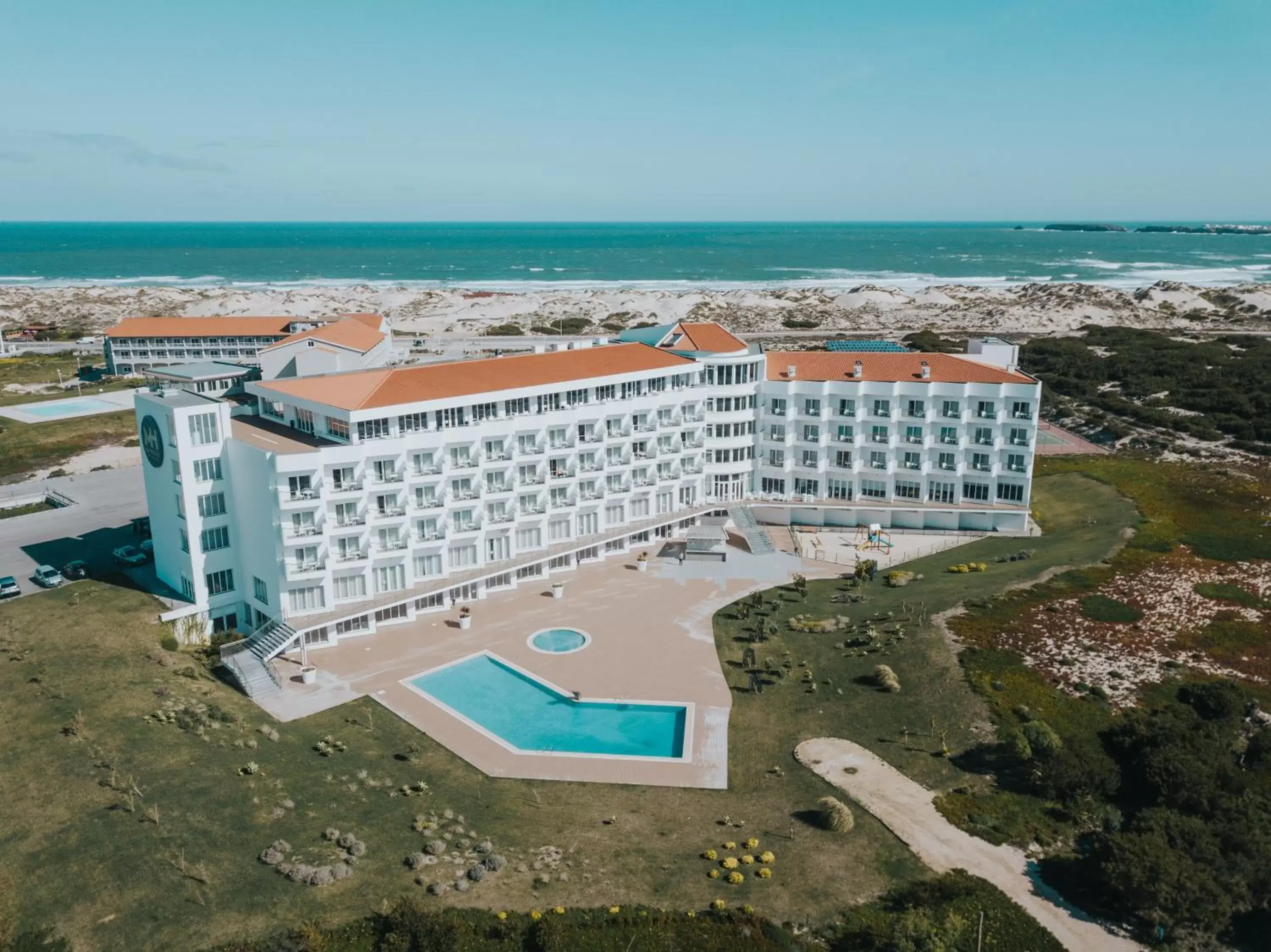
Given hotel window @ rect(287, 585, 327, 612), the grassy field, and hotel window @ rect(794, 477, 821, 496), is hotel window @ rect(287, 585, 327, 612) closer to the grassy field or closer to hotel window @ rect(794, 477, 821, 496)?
the grassy field

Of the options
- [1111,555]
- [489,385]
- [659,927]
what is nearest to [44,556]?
[489,385]

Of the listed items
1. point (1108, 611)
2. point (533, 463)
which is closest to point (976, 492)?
point (1108, 611)

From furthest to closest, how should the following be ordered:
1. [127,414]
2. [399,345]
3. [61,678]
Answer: [399,345]
[127,414]
[61,678]

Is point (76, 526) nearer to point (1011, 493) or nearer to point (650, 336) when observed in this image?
point (650, 336)

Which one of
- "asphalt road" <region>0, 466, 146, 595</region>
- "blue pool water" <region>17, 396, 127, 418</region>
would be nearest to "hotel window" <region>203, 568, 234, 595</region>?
"asphalt road" <region>0, 466, 146, 595</region>

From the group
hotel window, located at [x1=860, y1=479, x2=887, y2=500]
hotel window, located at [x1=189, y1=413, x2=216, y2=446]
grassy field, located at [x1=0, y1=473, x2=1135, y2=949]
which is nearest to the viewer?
grassy field, located at [x1=0, y1=473, x2=1135, y2=949]

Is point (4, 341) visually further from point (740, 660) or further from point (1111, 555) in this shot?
point (1111, 555)
